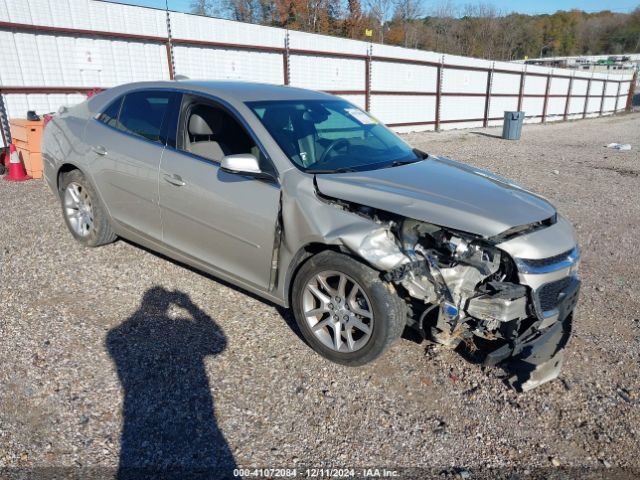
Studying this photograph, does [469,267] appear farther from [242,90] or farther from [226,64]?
[226,64]

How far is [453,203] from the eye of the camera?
2.95 metres

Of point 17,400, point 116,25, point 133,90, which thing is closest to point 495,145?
point 116,25

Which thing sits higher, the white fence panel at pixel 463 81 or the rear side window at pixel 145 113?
the rear side window at pixel 145 113

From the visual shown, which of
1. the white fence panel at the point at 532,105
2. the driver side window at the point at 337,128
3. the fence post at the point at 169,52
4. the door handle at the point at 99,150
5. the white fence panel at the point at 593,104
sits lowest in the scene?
the white fence panel at the point at 593,104

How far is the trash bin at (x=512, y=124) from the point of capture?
1886 cm

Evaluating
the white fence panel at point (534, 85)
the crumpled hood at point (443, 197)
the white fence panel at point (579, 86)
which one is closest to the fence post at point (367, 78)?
the crumpled hood at point (443, 197)

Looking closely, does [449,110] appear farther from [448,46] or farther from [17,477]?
[448,46]

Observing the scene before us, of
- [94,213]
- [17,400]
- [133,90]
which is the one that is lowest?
[17,400]

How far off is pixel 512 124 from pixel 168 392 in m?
19.2

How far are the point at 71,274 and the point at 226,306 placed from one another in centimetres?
168

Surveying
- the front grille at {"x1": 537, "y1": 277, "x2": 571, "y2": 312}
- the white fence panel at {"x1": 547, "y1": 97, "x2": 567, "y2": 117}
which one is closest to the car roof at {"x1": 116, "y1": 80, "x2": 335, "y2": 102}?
the front grille at {"x1": 537, "y1": 277, "x2": 571, "y2": 312}

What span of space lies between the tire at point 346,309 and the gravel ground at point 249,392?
0.56ft

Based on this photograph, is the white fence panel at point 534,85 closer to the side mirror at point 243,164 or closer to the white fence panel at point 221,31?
the white fence panel at point 221,31

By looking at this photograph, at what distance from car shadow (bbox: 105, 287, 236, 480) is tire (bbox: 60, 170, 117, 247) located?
3.87ft
